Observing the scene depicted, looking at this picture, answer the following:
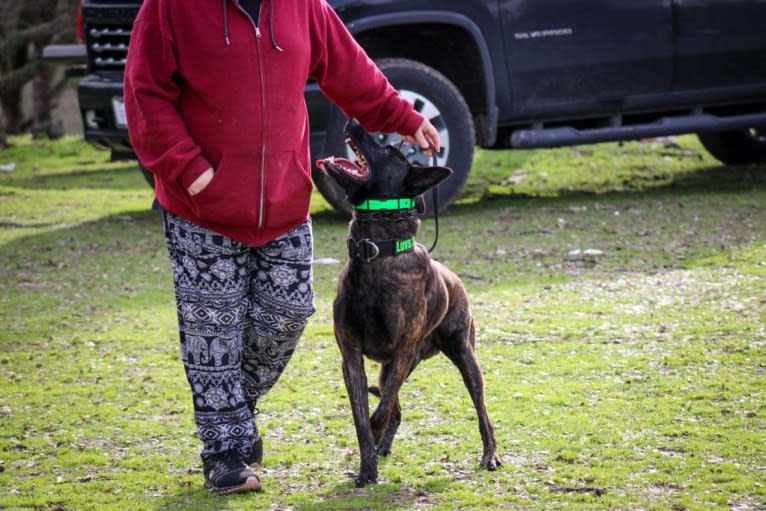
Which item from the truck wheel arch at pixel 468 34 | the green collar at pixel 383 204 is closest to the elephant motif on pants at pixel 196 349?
the green collar at pixel 383 204

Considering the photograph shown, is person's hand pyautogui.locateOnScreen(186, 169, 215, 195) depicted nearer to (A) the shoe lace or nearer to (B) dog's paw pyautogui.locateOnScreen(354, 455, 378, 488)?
(A) the shoe lace

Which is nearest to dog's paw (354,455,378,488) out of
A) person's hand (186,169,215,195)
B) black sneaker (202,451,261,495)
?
black sneaker (202,451,261,495)

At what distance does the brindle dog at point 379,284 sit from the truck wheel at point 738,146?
8028mm

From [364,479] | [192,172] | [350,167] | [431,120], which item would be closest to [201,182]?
[192,172]

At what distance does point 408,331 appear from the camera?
14.8ft

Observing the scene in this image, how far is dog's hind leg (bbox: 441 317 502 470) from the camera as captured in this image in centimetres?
466

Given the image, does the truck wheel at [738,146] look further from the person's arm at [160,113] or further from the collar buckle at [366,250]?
the person's arm at [160,113]

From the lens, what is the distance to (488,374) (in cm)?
592

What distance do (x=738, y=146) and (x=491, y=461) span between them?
26.8ft

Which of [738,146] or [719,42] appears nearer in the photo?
[719,42]

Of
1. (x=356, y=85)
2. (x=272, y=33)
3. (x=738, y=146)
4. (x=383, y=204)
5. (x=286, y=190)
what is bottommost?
(x=738, y=146)

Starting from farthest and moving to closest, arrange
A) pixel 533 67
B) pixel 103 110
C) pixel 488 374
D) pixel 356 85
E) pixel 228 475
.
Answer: pixel 103 110 → pixel 533 67 → pixel 488 374 → pixel 356 85 → pixel 228 475

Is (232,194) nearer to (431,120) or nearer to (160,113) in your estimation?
(160,113)

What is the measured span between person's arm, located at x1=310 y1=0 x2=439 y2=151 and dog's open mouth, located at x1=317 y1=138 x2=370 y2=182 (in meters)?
0.28
